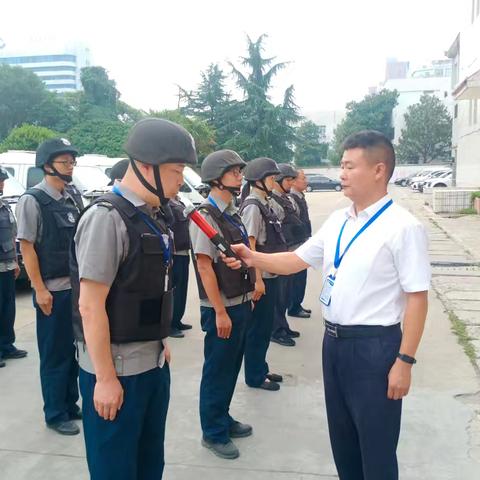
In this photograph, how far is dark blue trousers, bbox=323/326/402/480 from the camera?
2.34 m

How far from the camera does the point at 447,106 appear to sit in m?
57.6

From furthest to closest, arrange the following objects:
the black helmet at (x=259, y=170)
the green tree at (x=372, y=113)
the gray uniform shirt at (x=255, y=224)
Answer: the green tree at (x=372, y=113) < the black helmet at (x=259, y=170) < the gray uniform shirt at (x=255, y=224)

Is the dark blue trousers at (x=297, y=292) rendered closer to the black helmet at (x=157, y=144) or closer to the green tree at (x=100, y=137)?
the black helmet at (x=157, y=144)

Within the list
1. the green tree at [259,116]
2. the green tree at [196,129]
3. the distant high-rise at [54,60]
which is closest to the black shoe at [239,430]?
the green tree at [196,129]

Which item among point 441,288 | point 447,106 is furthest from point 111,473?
point 447,106

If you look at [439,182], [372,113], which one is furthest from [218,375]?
[372,113]

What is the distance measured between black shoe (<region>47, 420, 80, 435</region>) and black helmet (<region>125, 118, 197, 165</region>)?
234cm

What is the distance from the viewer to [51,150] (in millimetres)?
3834

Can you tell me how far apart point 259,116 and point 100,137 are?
1449 cm

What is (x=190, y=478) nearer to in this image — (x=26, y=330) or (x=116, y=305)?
(x=116, y=305)

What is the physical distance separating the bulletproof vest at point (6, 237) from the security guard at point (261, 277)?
2.19 meters

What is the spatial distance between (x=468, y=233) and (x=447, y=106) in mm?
48505

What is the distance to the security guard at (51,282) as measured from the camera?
374 centimetres

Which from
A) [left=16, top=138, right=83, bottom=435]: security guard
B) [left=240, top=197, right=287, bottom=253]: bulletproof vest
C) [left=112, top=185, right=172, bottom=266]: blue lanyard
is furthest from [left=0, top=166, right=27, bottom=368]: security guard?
[left=112, top=185, right=172, bottom=266]: blue lanyard
